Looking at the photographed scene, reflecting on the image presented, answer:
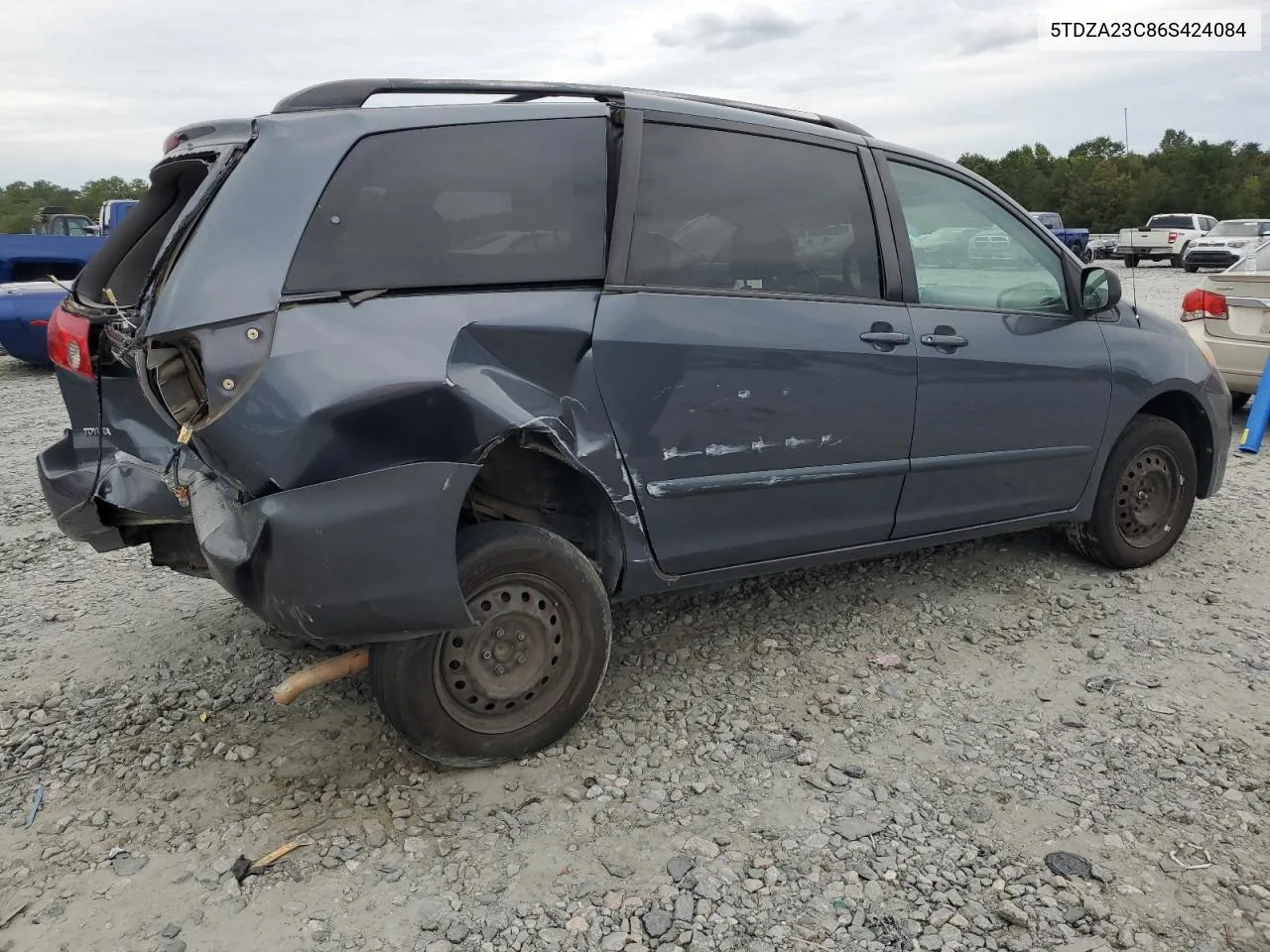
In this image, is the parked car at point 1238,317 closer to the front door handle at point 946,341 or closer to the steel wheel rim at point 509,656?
the front door handle at point 946,341

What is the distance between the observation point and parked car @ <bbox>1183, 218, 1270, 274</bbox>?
2620 centimetres

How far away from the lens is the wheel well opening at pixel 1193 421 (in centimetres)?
441

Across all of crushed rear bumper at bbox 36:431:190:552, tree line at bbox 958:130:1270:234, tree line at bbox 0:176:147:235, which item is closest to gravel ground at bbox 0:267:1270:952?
crushed rear bumper at bbox 36:431:190:552

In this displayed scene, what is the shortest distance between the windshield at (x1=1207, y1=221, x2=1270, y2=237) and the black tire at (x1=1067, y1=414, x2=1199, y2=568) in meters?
26.7

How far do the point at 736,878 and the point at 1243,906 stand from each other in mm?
1200

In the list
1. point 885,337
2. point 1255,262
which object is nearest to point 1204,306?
point 1255,262

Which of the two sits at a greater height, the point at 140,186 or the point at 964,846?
the point at 140,186

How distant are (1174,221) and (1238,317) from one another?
2933cm

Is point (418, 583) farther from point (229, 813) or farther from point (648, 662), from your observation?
point (648, 662)

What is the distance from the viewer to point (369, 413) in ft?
7.94

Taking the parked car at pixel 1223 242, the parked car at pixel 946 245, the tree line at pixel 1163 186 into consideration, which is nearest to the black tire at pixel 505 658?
the parked car at pixel 946 245

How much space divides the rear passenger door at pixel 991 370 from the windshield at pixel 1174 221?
32.9m

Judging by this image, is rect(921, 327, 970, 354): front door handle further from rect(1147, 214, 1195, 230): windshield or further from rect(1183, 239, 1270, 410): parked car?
rect(1147, 214, 1195, 230): windshield

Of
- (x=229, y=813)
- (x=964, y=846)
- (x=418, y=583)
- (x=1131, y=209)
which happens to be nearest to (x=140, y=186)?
(x=418, y=583)
